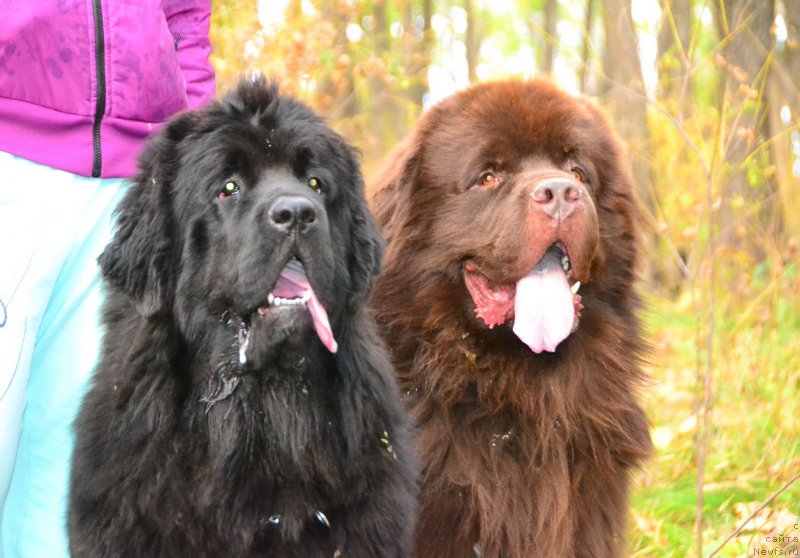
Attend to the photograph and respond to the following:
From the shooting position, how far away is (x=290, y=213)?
260cm

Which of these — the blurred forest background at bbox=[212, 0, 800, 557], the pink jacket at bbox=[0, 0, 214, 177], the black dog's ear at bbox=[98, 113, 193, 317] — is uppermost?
the pink jacket at bbox=[0, 0, 214, 177]

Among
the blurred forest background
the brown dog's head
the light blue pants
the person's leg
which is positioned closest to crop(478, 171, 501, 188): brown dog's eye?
the brown dog's head

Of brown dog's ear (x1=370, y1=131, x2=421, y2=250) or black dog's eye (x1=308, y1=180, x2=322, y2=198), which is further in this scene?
brown dog's ear (x1=370, y1=131, x2=421, y2=250)

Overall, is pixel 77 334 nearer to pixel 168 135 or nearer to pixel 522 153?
pixel 168 135

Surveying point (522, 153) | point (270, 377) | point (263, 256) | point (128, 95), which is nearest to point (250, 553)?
point (270, 377)

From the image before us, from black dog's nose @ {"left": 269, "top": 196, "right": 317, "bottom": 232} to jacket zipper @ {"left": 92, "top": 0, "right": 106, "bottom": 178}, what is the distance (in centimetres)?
85

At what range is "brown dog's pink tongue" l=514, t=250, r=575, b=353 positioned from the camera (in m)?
3.35

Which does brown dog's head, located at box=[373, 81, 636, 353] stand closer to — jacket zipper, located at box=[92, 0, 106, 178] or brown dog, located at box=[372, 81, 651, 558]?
brown dog, located at box=[372, 81, 651, 558]

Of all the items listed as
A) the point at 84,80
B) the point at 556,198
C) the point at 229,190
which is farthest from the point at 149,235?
the point at 556,198

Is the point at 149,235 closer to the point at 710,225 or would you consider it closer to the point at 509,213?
the point at 509,213

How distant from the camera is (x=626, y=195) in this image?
151 inches

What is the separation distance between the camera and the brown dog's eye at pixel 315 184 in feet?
9.59

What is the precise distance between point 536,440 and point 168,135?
1713 mm

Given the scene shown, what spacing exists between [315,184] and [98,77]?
81 centimetres
